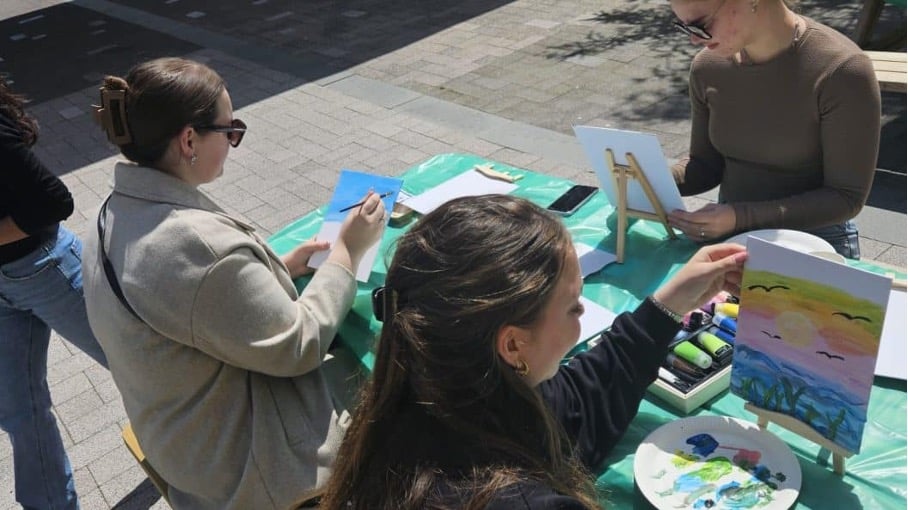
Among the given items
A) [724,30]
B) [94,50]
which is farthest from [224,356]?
[94,50]

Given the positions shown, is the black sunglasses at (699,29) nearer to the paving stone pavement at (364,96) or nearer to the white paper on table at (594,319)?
the white paper on table at (594,319)

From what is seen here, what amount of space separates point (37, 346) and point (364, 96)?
13.5ft

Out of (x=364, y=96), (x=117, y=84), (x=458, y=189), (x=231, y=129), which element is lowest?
(x=364, y=96)

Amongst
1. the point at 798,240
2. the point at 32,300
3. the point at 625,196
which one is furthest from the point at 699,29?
the point at 32,300

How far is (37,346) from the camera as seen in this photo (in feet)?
7.47

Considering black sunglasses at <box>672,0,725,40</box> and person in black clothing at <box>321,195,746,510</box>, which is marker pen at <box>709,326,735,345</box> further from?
black sunglasses at <box>672,0,725,40</box>

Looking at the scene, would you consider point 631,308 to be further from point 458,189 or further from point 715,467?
point 458,189

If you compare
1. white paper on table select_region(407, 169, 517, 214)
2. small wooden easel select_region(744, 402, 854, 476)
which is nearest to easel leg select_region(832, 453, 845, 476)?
small wooden easel select_region(744, 402, 854, 476)

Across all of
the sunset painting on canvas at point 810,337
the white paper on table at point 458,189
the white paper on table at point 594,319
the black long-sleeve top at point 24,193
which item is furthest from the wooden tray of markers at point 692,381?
the black long-sleeve top at point 24,193

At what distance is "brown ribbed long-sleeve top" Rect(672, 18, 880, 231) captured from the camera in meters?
1.83

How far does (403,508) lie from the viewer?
0.99 m

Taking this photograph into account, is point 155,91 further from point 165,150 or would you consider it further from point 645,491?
point 645,491

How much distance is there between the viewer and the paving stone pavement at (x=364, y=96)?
3420 mm

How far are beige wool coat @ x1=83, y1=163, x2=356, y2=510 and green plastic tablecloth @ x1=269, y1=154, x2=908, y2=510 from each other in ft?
0.87
